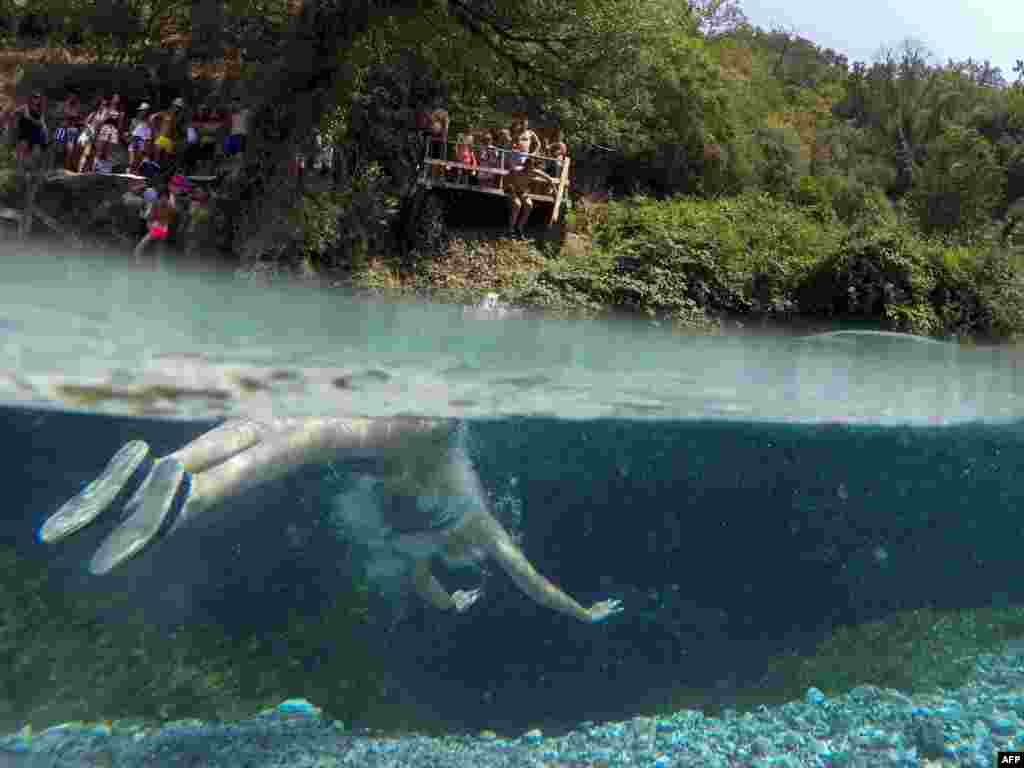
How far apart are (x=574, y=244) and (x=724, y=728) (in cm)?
1884

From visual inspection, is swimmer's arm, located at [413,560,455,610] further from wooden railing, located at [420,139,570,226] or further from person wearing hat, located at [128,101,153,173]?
wooden railing, located at [420,139,570,226]

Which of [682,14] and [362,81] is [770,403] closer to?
[362,81]

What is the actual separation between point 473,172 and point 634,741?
1887 cm

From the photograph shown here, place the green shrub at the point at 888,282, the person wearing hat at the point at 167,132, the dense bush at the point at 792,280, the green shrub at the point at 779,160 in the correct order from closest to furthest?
1. the dense bush at the point at 792,280
2. the green shrub at the point at 888,282
3. the person wearing hat at the point at 167,132
4. the green shrub at the point at 779,160

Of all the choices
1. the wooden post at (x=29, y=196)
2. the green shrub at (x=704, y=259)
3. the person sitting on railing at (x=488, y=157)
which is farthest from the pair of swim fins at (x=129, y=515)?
the person sitting on railing at (x=488, y=157)

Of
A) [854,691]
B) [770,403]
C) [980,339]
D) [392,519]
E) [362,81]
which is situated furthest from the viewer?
[362,81]

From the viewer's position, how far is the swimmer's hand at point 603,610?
6199 mm

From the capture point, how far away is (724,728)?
4.92 metres

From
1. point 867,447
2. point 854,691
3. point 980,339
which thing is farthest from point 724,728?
point 980,339

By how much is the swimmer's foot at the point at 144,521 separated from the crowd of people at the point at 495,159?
17444mm

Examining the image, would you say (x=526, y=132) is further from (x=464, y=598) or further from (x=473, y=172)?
(x=464, y=598)

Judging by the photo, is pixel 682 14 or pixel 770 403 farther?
pixel 682 14

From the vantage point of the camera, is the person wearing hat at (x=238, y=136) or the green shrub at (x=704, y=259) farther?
the person wearing hat at (x=238, y=136)

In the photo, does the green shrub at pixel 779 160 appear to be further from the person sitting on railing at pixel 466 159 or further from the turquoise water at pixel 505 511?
the turquoise water at pixel 505 511
